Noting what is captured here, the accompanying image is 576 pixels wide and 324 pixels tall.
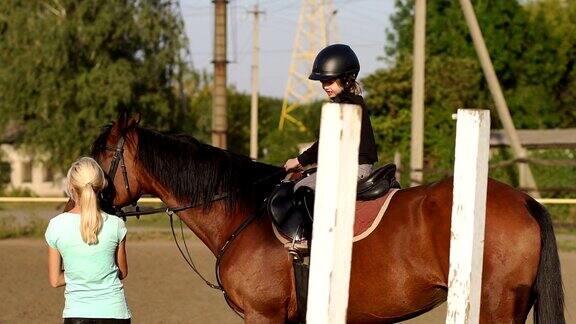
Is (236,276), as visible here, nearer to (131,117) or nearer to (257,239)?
(257,239)

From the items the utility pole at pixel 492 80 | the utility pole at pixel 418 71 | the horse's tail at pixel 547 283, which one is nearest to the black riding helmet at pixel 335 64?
the horse's tail at pixel 547 283

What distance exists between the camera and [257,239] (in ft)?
21.6

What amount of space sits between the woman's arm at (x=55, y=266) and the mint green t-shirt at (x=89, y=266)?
0.08 metres

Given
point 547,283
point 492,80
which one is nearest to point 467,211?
point 547,283

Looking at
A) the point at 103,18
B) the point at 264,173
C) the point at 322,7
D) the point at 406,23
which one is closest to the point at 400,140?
the point at 103,18

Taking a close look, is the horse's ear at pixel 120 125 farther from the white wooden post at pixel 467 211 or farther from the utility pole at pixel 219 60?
the utility pole at pixel 219 60

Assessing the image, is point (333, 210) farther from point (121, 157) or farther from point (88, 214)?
point (121, 157)

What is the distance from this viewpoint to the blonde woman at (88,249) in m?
5.36

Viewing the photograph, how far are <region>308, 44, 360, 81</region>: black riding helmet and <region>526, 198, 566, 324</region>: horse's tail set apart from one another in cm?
139

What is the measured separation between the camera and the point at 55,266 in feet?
18.4

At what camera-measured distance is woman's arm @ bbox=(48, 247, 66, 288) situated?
5570 millimetres

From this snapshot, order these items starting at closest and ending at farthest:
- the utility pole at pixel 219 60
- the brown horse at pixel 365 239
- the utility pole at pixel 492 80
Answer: the brown horse at pixel 365 239
the utility pole at pixel 492 80
the utility pole at pixel 219 60

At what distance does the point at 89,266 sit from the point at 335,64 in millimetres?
1925

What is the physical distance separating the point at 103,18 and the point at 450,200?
36125mm
